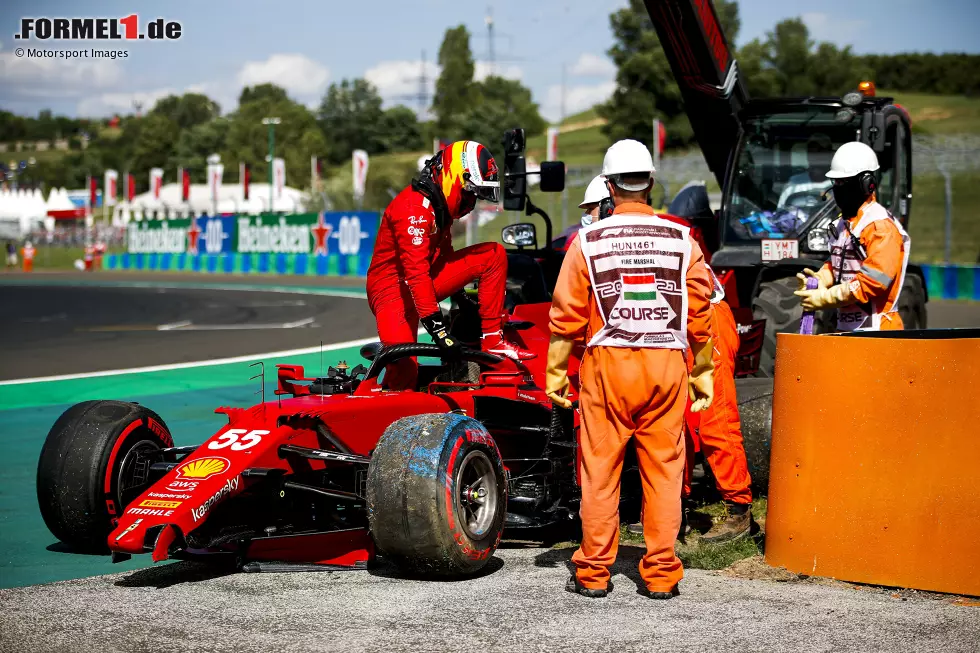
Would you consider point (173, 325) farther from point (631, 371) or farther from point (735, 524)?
point (631, 371)

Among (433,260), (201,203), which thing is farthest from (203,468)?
(201,203)

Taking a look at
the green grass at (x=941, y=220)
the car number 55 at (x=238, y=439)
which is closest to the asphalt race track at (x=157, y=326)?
the car number 55 at (x=238, y=439)

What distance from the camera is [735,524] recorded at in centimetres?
641

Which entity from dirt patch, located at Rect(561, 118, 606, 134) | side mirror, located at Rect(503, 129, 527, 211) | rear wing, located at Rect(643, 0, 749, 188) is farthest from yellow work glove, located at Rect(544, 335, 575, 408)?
dirt patch, located at Rect(561, 118, 606, 134)

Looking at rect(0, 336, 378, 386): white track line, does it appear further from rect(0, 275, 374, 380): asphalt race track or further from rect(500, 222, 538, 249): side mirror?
rect(500, 222, 538, 249): side mirror

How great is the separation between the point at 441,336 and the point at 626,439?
5.97 ft

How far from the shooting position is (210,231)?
→ 2007 inches

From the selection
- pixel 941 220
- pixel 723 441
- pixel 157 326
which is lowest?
pixel 157 326

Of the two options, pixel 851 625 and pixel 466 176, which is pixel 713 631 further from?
pixel 466 176

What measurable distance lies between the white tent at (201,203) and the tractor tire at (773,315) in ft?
219

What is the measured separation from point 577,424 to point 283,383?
1575mm

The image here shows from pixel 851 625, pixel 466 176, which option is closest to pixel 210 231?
pixel 466 176

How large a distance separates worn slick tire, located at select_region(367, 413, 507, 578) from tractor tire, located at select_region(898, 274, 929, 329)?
5526 mm

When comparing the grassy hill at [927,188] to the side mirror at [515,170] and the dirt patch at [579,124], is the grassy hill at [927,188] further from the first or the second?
the dirt patch at [579,124]
